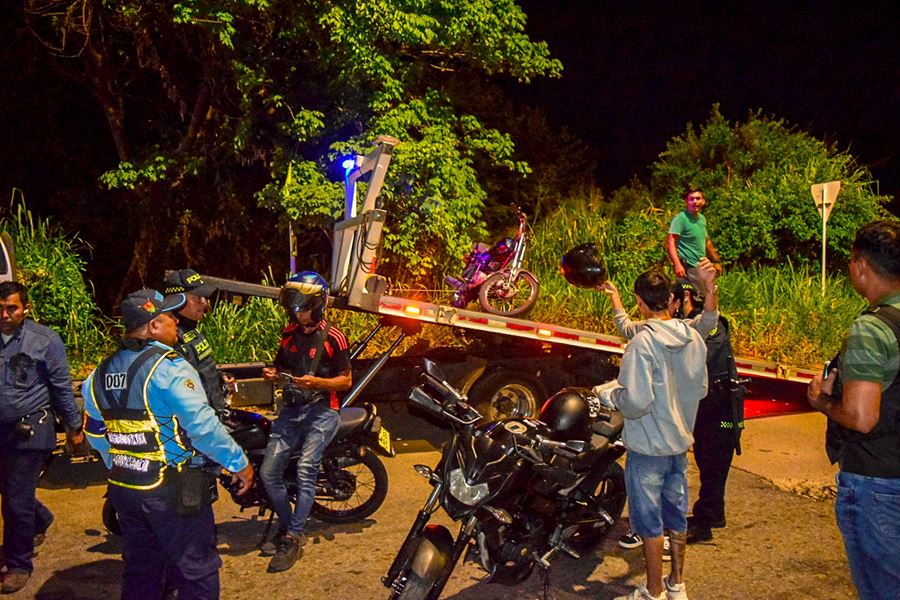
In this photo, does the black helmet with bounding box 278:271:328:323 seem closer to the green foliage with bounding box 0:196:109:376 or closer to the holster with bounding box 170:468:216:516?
the holster with bounding box 170:468:216:516

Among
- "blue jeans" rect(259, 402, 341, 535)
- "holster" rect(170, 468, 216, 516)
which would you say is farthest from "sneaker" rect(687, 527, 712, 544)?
"holster" rect(170, 468, 216, 516)

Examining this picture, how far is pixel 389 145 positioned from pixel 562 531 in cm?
419

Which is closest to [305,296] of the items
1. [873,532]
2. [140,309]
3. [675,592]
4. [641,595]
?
[140,309]

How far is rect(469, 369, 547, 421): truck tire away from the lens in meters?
8.31

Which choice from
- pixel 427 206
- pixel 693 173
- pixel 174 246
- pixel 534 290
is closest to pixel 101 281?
pixel 174 246

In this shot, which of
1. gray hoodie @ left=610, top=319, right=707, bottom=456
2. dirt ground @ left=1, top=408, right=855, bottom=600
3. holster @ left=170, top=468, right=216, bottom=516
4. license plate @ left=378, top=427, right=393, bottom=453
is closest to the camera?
holster @ left=170, top=468, right=216, bottom=516

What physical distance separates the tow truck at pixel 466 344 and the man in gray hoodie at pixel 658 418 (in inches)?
115

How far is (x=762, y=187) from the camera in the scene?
16.1 m

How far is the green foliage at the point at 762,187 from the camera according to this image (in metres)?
15.2

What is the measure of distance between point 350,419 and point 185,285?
1.49 meters

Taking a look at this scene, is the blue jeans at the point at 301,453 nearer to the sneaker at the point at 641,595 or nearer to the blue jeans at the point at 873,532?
the sneaker at the point at 641,595

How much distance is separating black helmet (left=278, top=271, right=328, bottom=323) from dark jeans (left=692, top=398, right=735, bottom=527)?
2.82m

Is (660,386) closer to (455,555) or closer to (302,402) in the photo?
(455,555)

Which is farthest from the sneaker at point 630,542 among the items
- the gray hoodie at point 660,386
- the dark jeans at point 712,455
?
the gray hoodie at point 660,386
